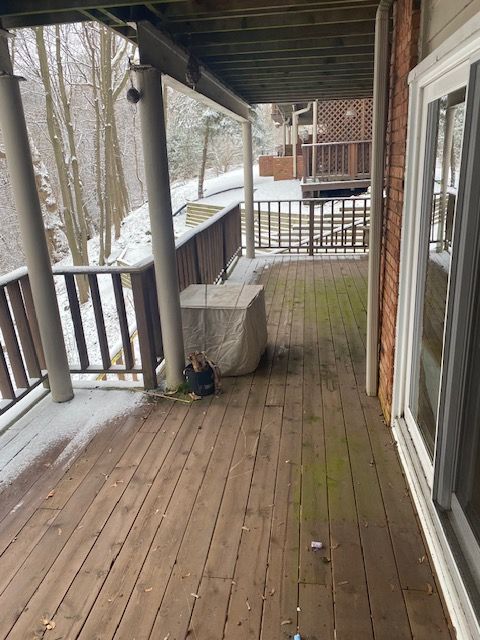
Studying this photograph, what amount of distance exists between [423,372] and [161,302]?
1.86 m

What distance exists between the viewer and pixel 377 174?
2859 mm

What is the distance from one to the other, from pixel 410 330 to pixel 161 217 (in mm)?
1792

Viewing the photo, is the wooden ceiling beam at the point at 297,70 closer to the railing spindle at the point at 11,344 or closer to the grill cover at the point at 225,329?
the grill cover at the point at 225,329

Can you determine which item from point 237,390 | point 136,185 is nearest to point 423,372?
point 237,390

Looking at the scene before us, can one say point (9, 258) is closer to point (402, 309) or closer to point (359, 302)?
point (359, 302)

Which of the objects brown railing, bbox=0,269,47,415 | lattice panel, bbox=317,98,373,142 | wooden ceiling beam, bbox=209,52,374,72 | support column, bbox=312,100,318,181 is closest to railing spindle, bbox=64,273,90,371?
brown railing, bbox=0,269,47,415

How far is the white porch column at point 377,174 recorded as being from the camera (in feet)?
8.67

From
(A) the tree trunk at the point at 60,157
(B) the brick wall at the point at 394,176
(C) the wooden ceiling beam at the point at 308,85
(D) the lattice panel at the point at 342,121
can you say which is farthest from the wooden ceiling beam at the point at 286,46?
(D) the lattice panel at the point at 342,121

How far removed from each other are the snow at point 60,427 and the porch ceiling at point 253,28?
2446 millimetres

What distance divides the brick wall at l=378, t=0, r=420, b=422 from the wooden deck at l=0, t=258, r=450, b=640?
43cm

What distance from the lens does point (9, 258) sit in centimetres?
1348

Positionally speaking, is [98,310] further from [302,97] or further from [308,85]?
[302,97]

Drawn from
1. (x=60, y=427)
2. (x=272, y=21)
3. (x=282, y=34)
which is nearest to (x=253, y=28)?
(x=272, y=21)

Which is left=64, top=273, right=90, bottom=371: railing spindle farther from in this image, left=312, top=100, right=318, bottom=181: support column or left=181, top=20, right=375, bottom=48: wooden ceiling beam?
left=312, top=100, right=318, bottom=181: support column
